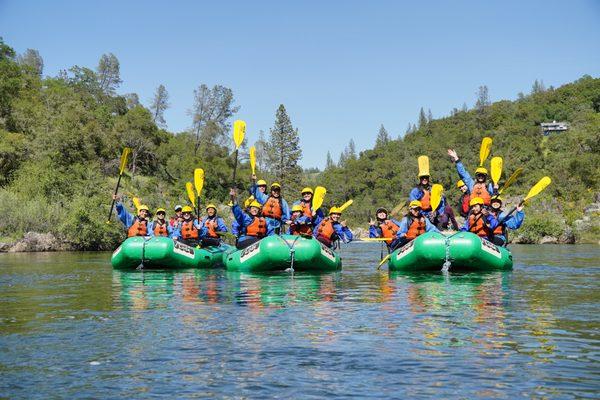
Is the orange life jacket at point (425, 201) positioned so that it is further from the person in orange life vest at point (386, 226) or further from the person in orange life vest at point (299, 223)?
the person in orange life vest at point (299, 223)

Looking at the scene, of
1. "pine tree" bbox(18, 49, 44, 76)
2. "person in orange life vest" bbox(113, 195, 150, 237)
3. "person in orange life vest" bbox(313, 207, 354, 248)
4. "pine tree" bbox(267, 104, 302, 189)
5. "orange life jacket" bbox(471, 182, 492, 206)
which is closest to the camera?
"orange life jacket" bbox(471, 182, 492, 206)

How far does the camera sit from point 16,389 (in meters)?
5.58

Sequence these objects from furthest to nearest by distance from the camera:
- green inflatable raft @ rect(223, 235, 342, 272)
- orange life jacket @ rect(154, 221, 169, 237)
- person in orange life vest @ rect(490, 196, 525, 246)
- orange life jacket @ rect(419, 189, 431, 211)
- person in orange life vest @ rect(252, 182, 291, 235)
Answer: orange life jacket @ rect(154, 221, 169, 237), person in orange life vest @ rect(252, 182, 291, 235), orange life jacket @ rect(419, 189, 431, 211), person in orange life vest @ rect(490, 196, 525, 246), green inflatable raft @ rect(223, 235, 342, 272)

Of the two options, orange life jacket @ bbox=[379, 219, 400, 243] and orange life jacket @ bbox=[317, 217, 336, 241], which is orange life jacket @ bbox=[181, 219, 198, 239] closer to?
orange life jacket @ bbox=[317, 217, 336, 241]

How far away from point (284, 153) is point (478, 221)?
181ft

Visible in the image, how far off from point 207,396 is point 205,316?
3.98 m

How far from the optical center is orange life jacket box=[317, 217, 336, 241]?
60.7 ft

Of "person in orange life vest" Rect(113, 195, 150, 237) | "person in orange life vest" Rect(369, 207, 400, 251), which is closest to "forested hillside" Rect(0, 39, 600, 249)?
"person in orange life vest" Rect(113, 195, 150, 237)

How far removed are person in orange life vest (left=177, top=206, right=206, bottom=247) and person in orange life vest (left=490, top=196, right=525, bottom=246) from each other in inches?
318

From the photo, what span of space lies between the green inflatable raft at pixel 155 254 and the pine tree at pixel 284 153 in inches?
2049

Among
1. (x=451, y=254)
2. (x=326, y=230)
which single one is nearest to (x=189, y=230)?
(x=326, y=230)

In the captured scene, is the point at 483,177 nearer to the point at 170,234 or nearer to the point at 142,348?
the point at 170,234

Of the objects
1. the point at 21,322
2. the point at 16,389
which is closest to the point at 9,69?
the point at 21,322

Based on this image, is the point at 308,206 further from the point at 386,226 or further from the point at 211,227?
the point at 211,227
